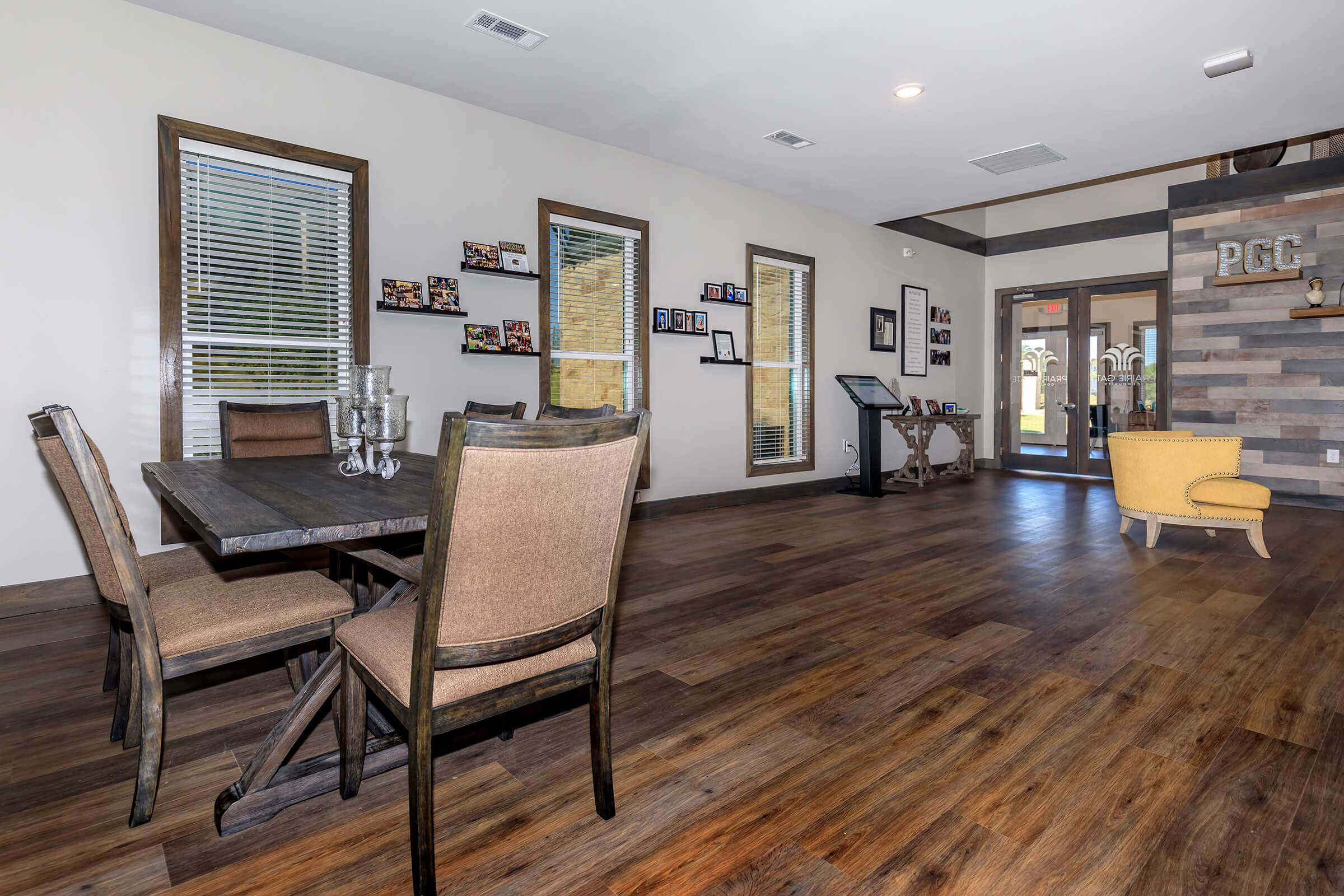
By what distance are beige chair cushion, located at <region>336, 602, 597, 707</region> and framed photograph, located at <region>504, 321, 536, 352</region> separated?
3.30 m

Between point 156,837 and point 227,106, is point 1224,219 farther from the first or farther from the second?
point 156,837

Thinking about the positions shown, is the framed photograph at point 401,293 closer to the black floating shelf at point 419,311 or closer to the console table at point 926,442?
the black floating shelf at point 419,311

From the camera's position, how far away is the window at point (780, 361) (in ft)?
21.6

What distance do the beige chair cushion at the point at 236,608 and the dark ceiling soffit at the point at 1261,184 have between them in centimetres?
819

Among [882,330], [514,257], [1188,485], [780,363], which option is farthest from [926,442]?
[514,257]

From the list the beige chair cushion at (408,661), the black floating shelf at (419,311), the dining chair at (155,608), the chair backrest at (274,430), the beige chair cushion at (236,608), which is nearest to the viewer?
the beige chair cushion at (408,661)

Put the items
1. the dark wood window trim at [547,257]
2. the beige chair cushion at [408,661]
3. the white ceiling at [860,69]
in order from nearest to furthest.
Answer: the beige chair cushion at [408,661] → the white ceiling at [860,69] → the dark wood window trim at [547,257]

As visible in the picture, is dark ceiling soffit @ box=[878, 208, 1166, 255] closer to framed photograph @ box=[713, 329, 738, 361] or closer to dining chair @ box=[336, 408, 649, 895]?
framed photograph @ box=[713, 329, 738, 361]

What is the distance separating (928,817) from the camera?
66.1 inches

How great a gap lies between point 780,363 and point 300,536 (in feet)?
19.1

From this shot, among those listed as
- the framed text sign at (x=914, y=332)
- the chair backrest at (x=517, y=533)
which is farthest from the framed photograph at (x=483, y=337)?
the framed text sign at (x=914, y=332)

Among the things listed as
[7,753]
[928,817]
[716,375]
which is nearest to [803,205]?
[716,375]

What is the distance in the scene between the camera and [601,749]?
5.47ft

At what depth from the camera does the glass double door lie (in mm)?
8094
